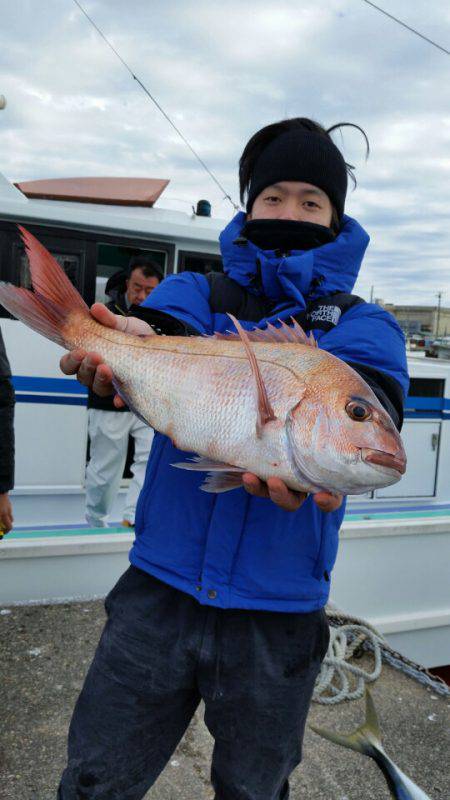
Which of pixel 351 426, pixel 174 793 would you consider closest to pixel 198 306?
pixel 351 426

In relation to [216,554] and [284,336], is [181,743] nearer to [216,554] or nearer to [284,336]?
[216,554]

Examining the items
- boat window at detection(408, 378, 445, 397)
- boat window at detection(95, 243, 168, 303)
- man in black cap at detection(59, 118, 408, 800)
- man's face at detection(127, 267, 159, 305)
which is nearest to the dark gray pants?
man in black cap at detection(59, 118, 408, 800)

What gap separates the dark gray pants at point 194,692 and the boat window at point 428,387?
17.1 ft

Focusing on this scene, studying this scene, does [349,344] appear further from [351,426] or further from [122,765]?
[122,765]

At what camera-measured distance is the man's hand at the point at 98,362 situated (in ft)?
5.75

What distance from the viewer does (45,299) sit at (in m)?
1.78

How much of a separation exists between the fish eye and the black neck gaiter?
A: 2.43ft

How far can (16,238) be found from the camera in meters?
5.33

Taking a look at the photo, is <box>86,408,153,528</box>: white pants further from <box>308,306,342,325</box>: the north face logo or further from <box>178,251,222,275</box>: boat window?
<box>308,306,342,325</box>: the north face logo

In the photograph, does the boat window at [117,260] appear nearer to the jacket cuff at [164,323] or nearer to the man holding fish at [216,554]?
the jacket cuff at [164,323]

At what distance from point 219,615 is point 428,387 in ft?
18.0

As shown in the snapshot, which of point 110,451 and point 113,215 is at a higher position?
point 113,215

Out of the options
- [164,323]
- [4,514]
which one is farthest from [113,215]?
[164,323]

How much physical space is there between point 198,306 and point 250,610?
946 mm
